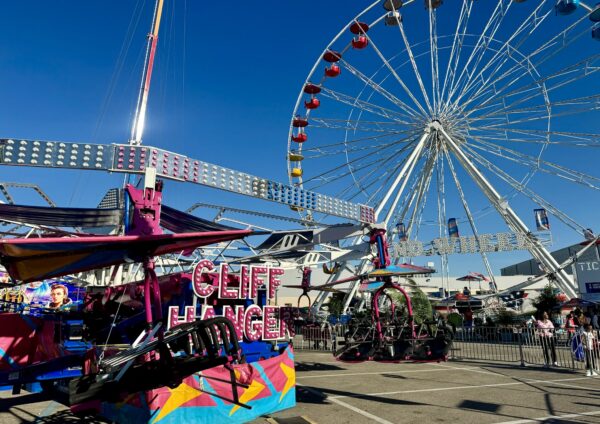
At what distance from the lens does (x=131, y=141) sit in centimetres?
1140

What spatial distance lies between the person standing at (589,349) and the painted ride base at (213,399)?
9.24m

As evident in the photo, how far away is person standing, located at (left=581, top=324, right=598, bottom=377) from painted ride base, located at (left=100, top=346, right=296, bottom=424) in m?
9.24

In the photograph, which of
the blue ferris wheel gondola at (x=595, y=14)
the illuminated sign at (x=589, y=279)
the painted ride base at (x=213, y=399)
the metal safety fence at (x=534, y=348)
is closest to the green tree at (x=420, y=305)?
the metal safety fence at (x=534, y=348)

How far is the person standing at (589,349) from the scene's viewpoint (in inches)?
462

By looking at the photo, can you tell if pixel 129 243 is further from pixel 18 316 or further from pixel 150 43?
pixel 150 43

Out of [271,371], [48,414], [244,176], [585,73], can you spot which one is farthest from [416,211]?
[48,414]

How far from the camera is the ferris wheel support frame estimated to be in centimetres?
2256

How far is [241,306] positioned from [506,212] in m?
18.4

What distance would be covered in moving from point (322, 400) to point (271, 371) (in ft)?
6.67

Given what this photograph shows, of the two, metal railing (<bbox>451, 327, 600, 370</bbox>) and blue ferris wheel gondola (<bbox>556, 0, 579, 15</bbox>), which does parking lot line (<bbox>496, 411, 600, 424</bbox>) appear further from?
blue ferris wheel gondola (<bbox>556, 0, 579, 15</bbox>)

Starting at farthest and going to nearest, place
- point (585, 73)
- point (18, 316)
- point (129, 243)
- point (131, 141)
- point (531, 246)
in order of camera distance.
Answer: point (531, 246)
point (585, 73)
point (131, 141)
point (18, 316)
point (129, 243)

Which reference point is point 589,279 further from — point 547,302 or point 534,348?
point 534,348

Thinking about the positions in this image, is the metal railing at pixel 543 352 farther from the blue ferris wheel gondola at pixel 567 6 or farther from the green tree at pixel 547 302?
the blue ferris wheel gondola at pixel 567 6

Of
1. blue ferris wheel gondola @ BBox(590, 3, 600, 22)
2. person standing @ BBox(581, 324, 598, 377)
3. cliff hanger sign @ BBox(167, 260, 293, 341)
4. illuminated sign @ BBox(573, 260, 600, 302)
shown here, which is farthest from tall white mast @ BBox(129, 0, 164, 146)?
illuminated sign @ BBox(573, 260, 600, 302)
